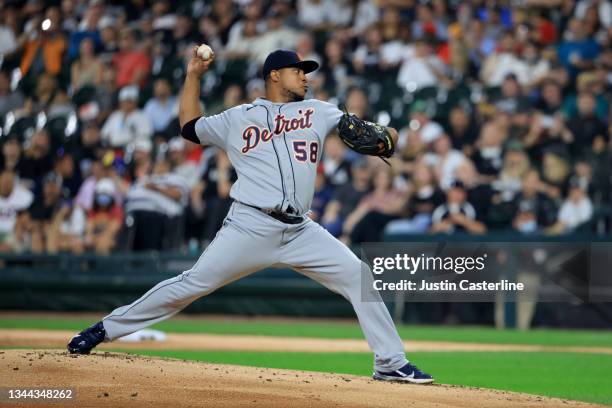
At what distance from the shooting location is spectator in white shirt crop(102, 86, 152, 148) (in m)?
16.8

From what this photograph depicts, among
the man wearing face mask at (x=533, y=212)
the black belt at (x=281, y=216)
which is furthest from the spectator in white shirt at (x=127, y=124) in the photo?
the black belt at (x=281, y=216)

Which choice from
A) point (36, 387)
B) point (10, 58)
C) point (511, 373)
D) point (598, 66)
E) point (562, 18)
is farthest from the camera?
point (10, 58)

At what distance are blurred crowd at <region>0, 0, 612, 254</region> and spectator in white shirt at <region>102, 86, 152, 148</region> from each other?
23 millimetres

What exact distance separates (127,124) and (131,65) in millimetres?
1693

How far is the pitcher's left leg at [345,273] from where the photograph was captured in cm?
680

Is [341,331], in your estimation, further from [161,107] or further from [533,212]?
[161,107]

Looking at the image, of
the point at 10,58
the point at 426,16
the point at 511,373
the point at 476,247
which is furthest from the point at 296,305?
the point at 10,58

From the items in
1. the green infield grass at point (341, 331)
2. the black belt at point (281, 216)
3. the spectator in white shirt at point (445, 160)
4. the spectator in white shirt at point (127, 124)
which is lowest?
the green infield grass at point (341, 331)

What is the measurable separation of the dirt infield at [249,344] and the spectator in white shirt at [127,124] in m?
5.08

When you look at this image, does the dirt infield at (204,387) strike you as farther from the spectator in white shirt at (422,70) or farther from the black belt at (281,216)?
the spectator in white shirt at (422,70)

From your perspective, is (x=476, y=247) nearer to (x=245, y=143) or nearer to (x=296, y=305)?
(x=296, y=305)

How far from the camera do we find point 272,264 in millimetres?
6875

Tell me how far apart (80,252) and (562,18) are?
7439mm

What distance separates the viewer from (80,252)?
51.4ft
